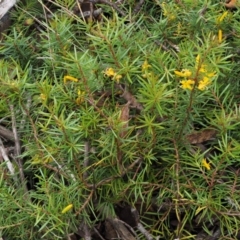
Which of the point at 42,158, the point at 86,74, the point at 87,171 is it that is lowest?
the point at 87,171

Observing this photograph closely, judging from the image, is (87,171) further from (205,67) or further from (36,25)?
(36,25)

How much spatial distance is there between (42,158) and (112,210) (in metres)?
0.29

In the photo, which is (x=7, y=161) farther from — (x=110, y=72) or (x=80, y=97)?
(x=110, y=72)

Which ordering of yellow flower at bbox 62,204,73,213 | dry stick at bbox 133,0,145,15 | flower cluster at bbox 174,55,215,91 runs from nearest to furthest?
flower cluster at bbox 174,55,215,91
yellow flower at bbox 62,204,73,213
dry stick at bbox 133,0,145,15

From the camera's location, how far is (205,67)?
1.58 meters

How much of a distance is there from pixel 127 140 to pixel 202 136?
29cm

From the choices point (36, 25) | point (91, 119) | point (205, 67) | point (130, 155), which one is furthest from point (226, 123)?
point (36, 25)

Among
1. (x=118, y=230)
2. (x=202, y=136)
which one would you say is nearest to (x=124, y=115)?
(x=202, y=136)

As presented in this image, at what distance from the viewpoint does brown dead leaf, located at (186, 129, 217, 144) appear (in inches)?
71.1

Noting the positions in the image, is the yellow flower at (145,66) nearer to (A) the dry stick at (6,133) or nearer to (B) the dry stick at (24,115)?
(B) the dry stick at (24,115)

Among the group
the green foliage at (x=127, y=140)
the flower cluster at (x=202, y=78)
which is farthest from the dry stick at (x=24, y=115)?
the flower cluster at (x=202, y=78)

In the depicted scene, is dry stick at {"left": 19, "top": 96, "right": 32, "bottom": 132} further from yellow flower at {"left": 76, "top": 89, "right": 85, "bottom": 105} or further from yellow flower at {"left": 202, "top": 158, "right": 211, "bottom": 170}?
yellow flower at {"left": 202, "top": 158, "right": 211, "bottom": 170}

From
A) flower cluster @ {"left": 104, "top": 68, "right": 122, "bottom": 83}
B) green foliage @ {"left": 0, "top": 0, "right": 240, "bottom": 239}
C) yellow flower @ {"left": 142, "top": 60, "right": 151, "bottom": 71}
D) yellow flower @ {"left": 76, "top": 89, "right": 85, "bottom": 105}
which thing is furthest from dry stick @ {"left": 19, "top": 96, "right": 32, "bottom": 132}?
yellow flower @ {"left": 142, "top": 60, "right": 151, "bottom": 71}

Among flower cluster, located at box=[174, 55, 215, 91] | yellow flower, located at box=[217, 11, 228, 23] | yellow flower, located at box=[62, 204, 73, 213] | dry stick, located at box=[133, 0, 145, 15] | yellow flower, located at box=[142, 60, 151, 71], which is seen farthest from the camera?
dry stick, located at box=[133, 0, 145, 15]
